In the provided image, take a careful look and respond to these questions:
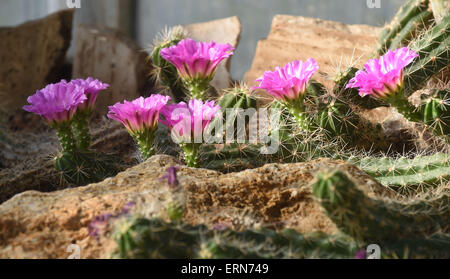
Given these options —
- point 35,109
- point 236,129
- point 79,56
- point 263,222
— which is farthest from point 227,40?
point 263,222

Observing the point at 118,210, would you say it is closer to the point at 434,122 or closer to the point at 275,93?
the point at 275,93

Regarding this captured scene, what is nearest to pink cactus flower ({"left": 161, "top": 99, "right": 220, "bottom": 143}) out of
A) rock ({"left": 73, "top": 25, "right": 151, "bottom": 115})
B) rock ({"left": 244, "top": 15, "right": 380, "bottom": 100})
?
rock ({"left": 244, "top": 15, "right": 380, "bottom": 100})

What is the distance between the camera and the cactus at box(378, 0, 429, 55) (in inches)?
98.0

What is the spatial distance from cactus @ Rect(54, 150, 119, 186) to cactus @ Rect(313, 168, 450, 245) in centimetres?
91

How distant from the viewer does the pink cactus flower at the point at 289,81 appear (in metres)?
1.84

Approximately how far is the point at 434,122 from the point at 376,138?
0.33 metres

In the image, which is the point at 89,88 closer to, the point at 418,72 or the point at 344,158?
the point at 344,158

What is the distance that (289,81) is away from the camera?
183cm

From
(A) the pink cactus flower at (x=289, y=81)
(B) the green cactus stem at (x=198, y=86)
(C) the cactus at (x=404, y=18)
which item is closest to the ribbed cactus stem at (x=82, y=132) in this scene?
(B) the green cactus stem at (x=198, y=86)

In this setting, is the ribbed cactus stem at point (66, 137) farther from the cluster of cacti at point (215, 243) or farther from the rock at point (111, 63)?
the rock at point (111, 63)

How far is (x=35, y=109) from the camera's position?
1.81 metres

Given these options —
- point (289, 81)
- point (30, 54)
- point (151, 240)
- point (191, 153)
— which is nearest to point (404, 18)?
point (289, 81)

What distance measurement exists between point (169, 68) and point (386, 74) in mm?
915

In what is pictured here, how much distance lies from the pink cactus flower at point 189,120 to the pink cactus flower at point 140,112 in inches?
1.6
